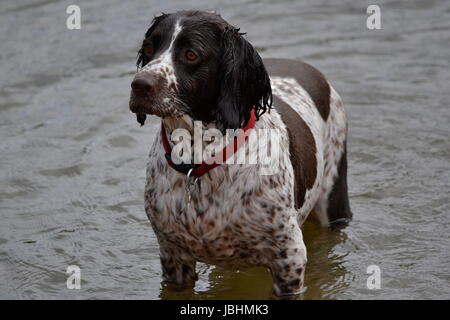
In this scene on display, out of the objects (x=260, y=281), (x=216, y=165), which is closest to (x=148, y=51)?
(x=216, y=165)

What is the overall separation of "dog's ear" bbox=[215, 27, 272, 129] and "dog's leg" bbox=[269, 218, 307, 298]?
0.75 metres

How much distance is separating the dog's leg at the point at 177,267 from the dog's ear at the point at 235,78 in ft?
3.23

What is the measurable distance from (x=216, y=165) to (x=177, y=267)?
0.90m

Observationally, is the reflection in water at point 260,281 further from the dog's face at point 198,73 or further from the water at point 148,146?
the dog's face at point 198,73

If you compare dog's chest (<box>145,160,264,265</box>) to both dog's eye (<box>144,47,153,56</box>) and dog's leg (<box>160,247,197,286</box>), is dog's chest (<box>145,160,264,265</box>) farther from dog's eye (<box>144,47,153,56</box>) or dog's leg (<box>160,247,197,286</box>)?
dog's eye (<box>144,47,153,56</box>)

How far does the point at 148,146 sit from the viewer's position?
8.46 meters

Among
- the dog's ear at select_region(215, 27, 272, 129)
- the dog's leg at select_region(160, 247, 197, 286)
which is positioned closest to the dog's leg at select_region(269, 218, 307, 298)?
the dog's leg at select_region(160, 247, 197, 286)

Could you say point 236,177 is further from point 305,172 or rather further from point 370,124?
point 370,124

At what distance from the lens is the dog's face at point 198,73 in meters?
4.66
